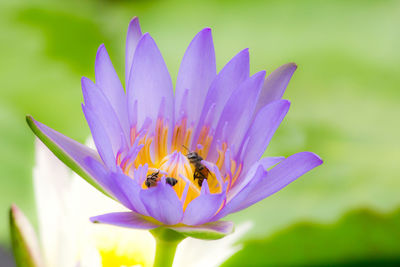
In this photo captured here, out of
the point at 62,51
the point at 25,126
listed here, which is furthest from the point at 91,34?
the point at 25,126

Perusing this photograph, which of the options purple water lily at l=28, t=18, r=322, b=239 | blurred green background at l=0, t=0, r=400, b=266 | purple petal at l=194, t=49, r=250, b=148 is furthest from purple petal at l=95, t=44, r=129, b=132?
blurred green background at l=0, t=0, r=400, b=266

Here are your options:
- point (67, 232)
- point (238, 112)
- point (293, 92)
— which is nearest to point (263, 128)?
point (238, 112)

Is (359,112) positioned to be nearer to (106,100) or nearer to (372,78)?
(372,78)

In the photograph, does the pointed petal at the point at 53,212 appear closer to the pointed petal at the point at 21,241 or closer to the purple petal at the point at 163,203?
the pointed petal at the point at 21,241

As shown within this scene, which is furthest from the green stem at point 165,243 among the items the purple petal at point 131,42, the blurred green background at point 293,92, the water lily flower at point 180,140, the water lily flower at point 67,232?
the blurred green background at point 293,92

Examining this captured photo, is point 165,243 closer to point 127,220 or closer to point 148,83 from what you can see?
point 127,220

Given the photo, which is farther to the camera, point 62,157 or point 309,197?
point 309,197
